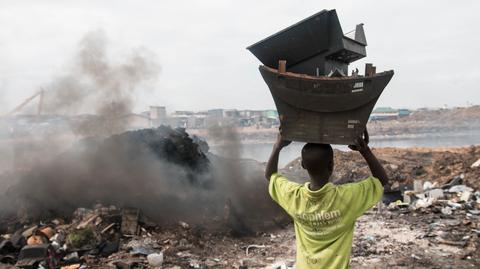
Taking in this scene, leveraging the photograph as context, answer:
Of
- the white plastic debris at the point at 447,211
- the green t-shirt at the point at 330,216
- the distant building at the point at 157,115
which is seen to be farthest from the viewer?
the distant building at the point at 157,115

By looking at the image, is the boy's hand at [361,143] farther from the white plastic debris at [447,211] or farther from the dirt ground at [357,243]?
the white plastic debris at [447,211]

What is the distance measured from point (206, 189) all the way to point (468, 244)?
5.07 m

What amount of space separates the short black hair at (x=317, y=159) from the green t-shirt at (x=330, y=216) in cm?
9

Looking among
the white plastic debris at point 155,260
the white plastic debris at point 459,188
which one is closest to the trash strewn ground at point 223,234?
the white plastic debris at point 155,260

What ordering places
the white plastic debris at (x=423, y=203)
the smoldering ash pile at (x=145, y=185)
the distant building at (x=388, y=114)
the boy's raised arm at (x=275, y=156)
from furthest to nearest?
the distant building at (x=388, y=114)
the white plastic debris at (x=423, y=203)
the smoldering ash pile at (x=145, y=185)
the boy's raised arm at (x=275, y=156)

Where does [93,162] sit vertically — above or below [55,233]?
above

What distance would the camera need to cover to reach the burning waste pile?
6.06 m

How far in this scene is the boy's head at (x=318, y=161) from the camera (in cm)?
189

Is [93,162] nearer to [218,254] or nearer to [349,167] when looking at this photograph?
[218,254]

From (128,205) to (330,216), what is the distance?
6385 mm

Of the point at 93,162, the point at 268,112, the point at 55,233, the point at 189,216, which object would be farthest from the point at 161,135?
the point at 268,112

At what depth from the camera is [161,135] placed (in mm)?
9352

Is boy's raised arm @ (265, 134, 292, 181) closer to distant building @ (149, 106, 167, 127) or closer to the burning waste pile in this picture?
the burning waste pile

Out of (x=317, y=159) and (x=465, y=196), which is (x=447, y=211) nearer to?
(x=465, y=196)
